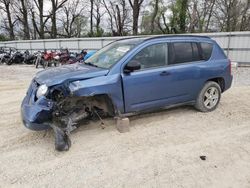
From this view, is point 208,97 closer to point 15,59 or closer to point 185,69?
point 185,69

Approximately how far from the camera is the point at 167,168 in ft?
9.29

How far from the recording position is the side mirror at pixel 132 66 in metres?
3.65

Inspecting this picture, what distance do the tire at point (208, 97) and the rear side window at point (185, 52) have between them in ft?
A: 2.10

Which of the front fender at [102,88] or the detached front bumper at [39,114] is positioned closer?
the detached front bumper at [39,114]

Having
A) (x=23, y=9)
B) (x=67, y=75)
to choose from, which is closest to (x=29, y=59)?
(x=67, y=75)

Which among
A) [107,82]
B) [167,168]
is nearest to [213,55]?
[107,82]

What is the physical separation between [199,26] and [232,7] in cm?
474

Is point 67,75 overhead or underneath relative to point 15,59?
overhead

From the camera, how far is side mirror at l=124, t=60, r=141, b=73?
3648mm

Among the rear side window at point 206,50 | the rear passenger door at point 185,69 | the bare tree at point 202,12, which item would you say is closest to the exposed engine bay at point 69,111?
the rear passenger door at point 185,69

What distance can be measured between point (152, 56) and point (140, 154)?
1.78 m

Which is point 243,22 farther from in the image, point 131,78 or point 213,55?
point 131,78

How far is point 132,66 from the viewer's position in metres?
3.64

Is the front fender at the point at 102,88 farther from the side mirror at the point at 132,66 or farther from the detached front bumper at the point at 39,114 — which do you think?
the detached front bumper at the point at 39,114
